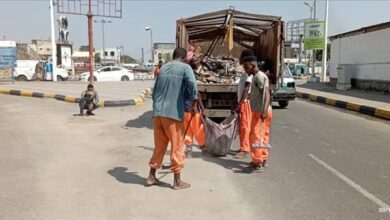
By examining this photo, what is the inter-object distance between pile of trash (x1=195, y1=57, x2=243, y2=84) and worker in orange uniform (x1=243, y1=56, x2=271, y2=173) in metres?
4.38

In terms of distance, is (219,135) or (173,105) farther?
(219,135)

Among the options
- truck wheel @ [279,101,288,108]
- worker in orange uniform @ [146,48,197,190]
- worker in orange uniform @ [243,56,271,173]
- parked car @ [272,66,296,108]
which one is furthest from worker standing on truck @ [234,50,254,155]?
truck wheel @ [279,101,288,108]

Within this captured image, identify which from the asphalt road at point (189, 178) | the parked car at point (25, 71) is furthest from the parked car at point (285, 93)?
the parked car at point (25, 71)

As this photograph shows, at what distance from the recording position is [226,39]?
44.8ft

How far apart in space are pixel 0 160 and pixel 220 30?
7995 millimetres

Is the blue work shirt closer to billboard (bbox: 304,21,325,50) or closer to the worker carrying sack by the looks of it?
the worker carrying sack

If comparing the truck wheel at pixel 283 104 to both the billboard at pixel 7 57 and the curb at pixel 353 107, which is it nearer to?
the curb at pixel 353 107

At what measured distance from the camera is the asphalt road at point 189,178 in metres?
4.93

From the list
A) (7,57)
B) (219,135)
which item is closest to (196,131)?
(219,135)

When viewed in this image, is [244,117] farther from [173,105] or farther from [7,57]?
[7,57]

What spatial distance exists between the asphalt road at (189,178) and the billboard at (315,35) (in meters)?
24.9

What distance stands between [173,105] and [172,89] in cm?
20

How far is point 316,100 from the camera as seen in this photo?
21.0 metres

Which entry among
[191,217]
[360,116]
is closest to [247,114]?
[191,217]
